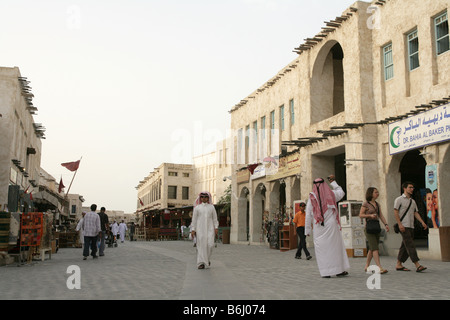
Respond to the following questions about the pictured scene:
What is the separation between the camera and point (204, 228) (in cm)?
1055

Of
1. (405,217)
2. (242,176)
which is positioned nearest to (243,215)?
(242,176)

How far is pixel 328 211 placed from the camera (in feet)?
29.1

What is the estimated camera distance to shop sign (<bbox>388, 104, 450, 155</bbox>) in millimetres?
13227

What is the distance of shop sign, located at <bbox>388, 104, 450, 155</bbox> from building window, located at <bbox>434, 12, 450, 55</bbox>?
6.57ft

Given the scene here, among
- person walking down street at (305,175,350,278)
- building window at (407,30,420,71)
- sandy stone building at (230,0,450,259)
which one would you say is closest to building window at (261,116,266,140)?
sandy stone building at (230,0,450,259)

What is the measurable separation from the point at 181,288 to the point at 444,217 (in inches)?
380

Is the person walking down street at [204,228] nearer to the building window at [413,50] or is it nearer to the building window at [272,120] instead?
the building window at [413,50]

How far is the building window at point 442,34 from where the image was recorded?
13953 mm

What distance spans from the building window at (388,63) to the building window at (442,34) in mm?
2041

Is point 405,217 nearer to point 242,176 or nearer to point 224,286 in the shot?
point 224,286

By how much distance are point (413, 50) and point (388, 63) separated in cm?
118

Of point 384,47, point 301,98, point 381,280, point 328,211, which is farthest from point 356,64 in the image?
point 381,280

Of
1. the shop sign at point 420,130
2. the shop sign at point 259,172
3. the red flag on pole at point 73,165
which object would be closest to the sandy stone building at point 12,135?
the red flag on pole at point 73,165
